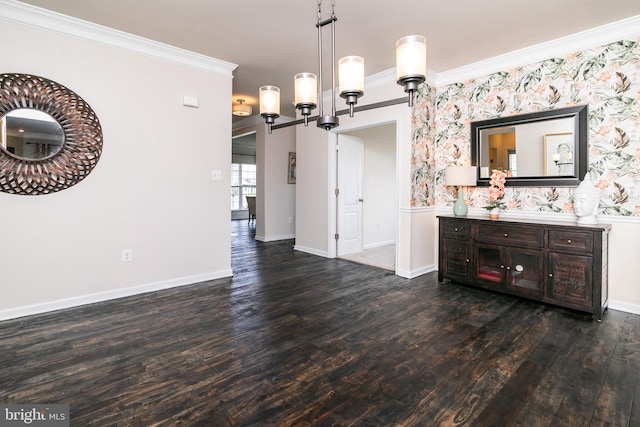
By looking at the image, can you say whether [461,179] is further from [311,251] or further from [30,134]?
[30,134]

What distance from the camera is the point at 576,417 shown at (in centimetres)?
154

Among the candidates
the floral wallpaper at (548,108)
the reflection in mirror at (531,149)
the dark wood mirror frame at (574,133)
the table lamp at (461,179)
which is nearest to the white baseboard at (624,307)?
the floral wallpaper at (548,108)

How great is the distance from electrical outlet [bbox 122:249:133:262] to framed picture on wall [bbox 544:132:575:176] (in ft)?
14.7

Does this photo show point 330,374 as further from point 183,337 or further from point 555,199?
point 555,199

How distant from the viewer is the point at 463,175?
3.75 m

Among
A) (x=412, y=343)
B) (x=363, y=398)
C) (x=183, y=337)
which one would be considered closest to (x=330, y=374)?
(x=363, y=398)

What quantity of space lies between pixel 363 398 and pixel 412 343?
2.47 feet

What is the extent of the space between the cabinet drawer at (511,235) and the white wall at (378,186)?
232cm

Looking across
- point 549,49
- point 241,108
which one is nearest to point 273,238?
point 241,108

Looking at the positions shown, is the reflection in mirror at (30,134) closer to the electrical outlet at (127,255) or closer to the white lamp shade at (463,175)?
the electrical outlet at (127,255)

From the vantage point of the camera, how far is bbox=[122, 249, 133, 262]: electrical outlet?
3.26 metres

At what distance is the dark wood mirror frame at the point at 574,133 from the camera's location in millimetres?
3127

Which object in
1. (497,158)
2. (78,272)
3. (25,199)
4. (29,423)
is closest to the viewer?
(29,423)

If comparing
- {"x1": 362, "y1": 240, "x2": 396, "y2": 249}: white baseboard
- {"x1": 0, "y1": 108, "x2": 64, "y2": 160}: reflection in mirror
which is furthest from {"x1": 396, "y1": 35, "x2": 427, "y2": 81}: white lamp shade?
{"x1": 362, "y1": 240, "x2": 396, "y2": 249}: white baseboard
